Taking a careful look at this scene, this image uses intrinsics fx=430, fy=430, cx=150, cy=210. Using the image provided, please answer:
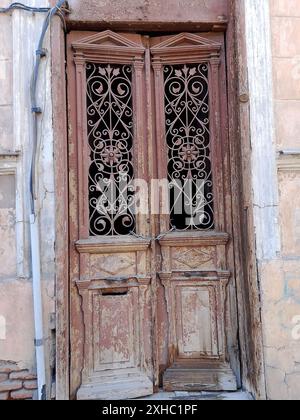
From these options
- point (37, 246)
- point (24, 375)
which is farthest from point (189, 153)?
point (24, 375)

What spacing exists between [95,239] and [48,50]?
1.57 metres

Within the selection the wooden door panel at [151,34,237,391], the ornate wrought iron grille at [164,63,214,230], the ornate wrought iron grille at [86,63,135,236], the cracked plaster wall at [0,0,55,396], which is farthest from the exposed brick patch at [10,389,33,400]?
the ornate wrought iron grille at [164,63,214,230]

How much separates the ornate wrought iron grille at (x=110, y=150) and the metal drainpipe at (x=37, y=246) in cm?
52

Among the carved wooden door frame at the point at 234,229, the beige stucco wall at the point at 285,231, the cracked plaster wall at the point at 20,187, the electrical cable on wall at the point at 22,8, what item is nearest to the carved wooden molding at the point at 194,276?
the carved wooden door frame at the point at 234,229

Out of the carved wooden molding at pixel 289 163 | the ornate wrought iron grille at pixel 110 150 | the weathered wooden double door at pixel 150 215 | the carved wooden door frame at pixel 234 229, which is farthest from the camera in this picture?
the ornate wrought iron grille at pixel 110 150

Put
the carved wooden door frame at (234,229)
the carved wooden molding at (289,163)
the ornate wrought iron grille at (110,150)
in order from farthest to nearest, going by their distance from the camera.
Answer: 1. the ornate wrought iron grille at (110,150)
2. the carved wooden molding at (289,163)
3. the carved wooden door frame at (234,229)

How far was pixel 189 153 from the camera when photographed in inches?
150

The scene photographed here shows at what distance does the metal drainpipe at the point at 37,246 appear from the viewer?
3193 millimetres

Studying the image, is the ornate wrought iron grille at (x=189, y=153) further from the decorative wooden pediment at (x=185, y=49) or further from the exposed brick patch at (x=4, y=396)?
the exposed brick patch at (x=4, y=396)

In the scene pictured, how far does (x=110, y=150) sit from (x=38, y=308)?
1.44 meters

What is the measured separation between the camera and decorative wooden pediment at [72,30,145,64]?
3.70m

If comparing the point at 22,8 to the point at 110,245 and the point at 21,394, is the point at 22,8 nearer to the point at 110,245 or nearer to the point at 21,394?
the point at 110,245

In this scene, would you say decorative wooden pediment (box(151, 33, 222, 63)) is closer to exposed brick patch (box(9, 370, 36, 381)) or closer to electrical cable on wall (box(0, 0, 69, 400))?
electrical cable on wall (box(0, 0, 69, 400))

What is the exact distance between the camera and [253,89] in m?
3.47
